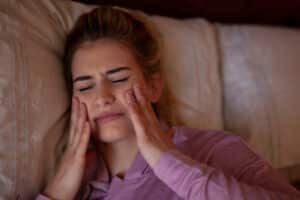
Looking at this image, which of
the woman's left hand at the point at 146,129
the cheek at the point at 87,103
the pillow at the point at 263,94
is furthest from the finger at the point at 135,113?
the pillow at the point at 263,94

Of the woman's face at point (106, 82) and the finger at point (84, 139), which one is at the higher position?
the woman's face at point (106, 82)

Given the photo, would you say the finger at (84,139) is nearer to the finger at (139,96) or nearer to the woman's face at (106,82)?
the woman's face at (106,82)

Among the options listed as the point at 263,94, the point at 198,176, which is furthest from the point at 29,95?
the point at 263,94

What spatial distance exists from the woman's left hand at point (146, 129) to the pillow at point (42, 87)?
0.21 m

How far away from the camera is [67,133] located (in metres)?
1.10

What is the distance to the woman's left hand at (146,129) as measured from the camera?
932 millimetres

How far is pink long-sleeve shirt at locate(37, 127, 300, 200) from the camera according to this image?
84cm

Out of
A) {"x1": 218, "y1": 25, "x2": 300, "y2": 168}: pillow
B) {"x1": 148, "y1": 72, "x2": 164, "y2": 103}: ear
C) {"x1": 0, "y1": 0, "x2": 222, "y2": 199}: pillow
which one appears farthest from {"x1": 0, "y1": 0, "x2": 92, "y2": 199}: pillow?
{"x1": 218, "y1": 25, "x2": 300, "y2": 168}: pillow

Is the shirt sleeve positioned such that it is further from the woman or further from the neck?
the neck

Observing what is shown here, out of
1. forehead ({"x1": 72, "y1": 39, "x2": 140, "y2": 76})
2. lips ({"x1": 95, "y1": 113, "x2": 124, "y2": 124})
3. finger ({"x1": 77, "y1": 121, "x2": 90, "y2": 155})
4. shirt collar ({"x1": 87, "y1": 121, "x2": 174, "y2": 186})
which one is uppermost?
forehead ({"x1": 72, "y1": 39, "x2": 140, "y2": 76})

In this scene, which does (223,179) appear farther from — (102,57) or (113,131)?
(102,57)

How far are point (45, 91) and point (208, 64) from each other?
572 mm

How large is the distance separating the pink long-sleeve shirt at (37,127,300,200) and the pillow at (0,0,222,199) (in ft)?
0.34

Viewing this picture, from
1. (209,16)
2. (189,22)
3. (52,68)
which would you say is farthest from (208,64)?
(52,68)
